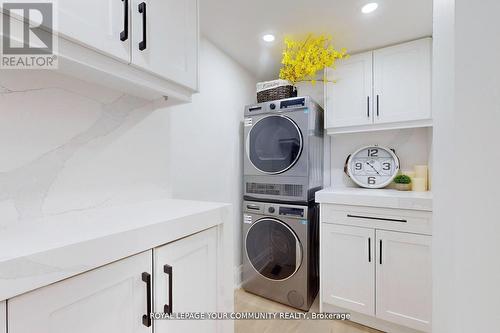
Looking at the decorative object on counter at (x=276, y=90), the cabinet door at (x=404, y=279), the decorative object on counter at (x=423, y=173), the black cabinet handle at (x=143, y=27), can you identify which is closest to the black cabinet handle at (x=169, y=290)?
the black cabinet handle at (x=143, y=27)

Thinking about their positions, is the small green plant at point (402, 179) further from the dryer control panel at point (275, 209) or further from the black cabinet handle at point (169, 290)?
the black cabinet handle at point (169, 290)

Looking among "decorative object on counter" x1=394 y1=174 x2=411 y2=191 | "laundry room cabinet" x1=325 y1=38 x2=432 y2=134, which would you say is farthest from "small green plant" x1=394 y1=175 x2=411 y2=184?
"laundry room cabinet" x1=325 y1=38 x2=432 y2=134

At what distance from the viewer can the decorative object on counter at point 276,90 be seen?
6.94ft

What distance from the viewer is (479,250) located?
447 mm

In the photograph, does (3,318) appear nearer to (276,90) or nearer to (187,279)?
(187,279)

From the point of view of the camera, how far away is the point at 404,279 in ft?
5.27

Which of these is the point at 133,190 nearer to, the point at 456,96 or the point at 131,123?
the point at 131,123

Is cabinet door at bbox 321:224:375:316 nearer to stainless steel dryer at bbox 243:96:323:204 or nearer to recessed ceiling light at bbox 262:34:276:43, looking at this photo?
stainless steel dryer at bbox 243:96:323:204

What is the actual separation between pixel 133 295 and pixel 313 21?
6.40 ft

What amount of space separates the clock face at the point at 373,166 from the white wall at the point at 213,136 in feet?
3.81

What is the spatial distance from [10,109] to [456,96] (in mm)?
1308

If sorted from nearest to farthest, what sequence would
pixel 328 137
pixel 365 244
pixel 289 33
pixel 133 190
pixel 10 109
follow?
pixel 10 109 < pixel 133 190 < pixel 365 244 < pixel 289 33 < pixel 328 137

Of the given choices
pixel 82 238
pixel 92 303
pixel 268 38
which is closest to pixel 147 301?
pixel 92 303

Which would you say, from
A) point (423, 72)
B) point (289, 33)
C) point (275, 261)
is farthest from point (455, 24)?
point (275, 261)
